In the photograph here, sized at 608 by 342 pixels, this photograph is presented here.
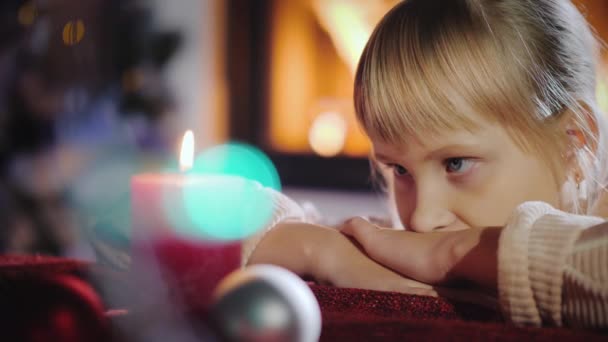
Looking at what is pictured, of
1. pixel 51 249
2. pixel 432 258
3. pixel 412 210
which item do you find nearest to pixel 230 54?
pixel 51 249

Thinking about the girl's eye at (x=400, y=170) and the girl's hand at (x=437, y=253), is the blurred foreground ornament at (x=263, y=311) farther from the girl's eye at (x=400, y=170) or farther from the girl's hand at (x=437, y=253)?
the girl's eye at (x=400, y=170)

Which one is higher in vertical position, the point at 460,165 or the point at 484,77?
the point at 484,77

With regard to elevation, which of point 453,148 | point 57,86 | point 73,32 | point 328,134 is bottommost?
point 328,134

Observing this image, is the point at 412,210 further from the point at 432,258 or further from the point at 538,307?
the point at 538,307

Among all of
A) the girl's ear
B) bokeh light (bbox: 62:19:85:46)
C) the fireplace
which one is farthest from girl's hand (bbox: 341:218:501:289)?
bokeh light (bbox: 62:19:85:46)

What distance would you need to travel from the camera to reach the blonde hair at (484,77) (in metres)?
0.73

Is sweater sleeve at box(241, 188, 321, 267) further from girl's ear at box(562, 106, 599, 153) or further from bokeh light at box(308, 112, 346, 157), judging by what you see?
bokeh light at box(308, 112, 346, 157)

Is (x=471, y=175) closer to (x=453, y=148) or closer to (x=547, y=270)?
(x=453, y=148)

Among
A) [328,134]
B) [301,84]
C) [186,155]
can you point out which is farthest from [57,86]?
[186,155]

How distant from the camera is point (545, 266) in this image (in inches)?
15.6

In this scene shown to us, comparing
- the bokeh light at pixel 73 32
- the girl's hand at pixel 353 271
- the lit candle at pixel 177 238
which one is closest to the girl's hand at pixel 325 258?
the girl's hand at pixel 353 271

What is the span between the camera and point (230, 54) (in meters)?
2.49

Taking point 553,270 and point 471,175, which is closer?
point 553,270

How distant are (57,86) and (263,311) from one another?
6.91 feet
